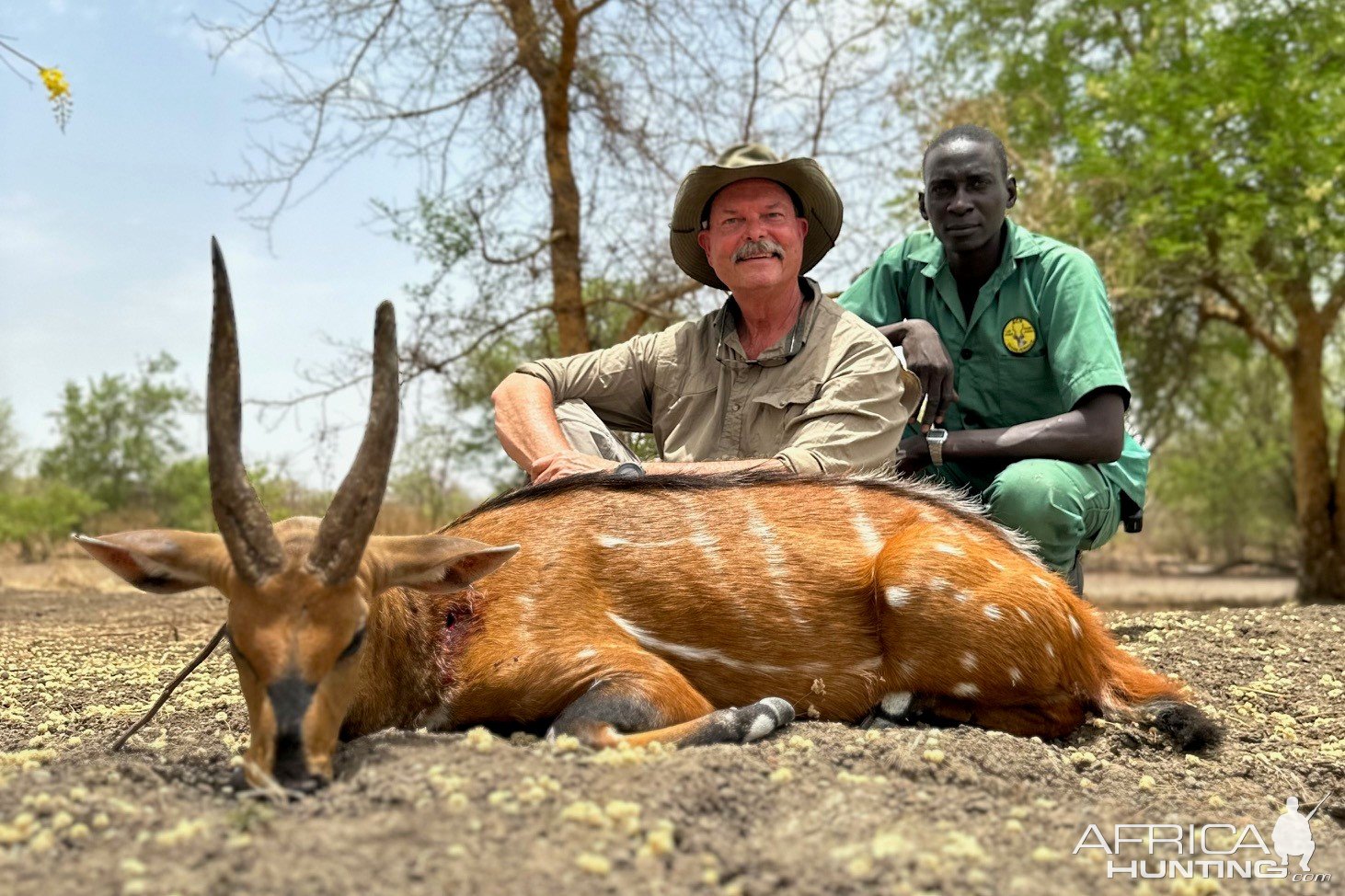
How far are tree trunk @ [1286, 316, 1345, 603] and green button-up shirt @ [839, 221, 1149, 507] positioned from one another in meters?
11.8

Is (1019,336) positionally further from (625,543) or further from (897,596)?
(625,543)

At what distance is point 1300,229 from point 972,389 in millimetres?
8874

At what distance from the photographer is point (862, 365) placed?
15.6ft

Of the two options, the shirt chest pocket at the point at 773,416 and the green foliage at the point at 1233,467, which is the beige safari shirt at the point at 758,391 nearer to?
the shirt chest pocket at the point at 773,416

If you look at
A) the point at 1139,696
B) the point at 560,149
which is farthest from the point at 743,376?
the point at 560,149

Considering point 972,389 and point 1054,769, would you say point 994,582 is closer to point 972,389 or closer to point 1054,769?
point 1054,769

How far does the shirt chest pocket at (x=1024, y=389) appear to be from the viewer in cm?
565

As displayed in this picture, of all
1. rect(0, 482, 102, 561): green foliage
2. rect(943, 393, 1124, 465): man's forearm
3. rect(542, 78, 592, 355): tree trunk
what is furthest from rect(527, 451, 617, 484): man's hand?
rect(0, 482, 102, 561): green foliage

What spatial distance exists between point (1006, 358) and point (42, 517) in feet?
50.7

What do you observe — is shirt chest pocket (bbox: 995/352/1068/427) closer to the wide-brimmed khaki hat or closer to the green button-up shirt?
the green button-up shirt

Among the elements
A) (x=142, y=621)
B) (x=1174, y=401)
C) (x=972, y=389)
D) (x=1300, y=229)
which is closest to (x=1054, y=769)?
(x=972, y=389)

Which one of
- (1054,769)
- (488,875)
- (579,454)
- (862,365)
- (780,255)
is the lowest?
(1054,769)

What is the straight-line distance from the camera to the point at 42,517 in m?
16.6

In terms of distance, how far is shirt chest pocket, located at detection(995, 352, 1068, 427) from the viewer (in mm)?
5648
